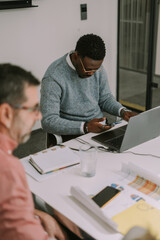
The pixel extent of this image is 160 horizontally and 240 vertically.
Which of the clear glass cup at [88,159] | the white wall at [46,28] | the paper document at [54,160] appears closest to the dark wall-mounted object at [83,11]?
the white wall at [46,28]

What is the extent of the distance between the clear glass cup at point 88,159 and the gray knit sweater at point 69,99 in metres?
0.41

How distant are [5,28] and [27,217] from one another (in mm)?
2380

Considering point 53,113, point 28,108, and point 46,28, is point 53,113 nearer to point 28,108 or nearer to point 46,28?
point 28,108

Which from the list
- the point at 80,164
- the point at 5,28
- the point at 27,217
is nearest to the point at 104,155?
the point at 80,164

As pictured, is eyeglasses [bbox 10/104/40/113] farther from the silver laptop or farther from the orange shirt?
the silver laptop

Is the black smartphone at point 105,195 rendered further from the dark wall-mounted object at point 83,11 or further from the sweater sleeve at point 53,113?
the dark wall-mounted object at point 83,11

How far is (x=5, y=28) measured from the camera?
2936 mm

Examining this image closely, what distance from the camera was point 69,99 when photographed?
2.07 meters

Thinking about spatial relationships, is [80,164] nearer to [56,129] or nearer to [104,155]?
[104,155]

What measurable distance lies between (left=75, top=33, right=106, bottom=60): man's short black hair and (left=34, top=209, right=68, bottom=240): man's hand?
1.04 metres

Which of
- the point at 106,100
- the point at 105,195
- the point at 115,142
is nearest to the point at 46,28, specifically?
the point at 106,100

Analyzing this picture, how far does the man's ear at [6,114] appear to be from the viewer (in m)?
0.97

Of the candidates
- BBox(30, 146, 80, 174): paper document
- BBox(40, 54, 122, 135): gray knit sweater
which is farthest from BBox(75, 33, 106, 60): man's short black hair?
BBox(30, 146, 80, 174): paper document

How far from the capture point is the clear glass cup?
1.50m
